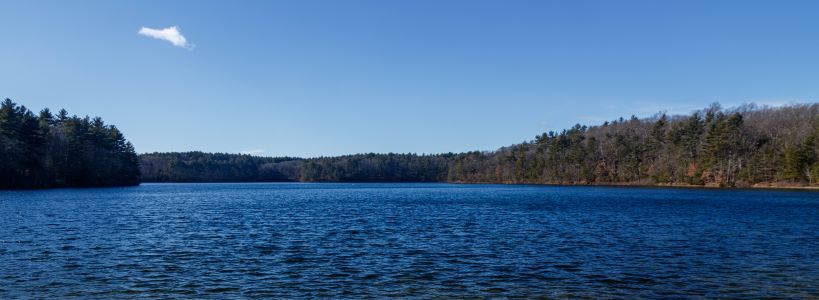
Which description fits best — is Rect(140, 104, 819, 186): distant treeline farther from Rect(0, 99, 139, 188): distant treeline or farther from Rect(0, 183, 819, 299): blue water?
Rect(0, 99, 139, 188): distant treeline

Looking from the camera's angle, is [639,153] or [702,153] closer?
[702,153]

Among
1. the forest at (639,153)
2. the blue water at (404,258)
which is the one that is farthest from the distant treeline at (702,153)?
the blue water at (404,258)

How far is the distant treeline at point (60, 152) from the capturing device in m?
93.6

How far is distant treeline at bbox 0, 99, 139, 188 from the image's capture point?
93.6 m

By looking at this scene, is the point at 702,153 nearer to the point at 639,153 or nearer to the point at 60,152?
the point at 639,153

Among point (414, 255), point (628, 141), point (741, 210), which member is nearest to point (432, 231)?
point (414, 255)

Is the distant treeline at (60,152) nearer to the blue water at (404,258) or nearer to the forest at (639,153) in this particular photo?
the forest at (639,153)

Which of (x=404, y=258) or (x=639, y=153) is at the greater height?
(x=639, y=153)

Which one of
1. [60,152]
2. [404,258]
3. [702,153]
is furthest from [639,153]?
[404,258]

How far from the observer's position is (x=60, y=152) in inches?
4341

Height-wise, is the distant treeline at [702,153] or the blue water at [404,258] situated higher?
the distant treeline at [702,153]

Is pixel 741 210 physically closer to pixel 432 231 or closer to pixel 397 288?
pixel 432 231

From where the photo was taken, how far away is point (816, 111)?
495ft

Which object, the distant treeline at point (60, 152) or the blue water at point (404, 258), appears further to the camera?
the distant treeline at point (60, 152)
